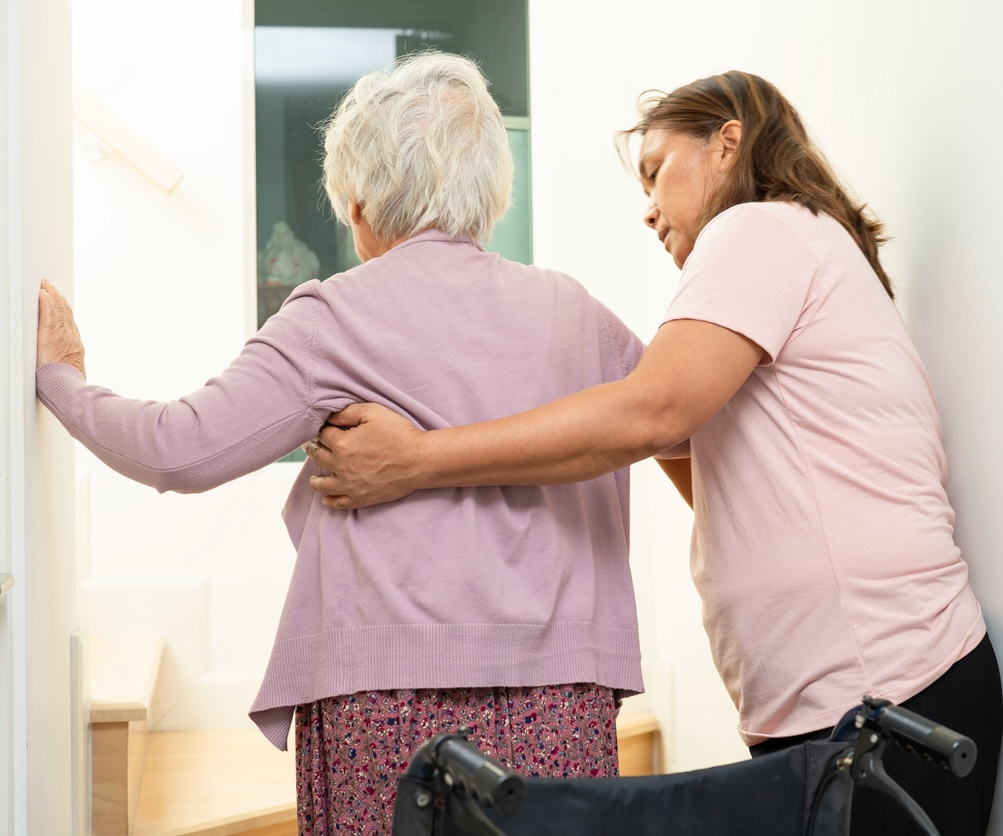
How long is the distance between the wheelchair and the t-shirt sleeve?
0.45 meters

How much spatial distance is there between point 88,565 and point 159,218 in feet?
2.99

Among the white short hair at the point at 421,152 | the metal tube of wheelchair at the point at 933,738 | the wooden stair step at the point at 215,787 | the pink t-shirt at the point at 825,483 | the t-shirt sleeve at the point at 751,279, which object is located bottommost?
the wooden stair step at the point at 215,787

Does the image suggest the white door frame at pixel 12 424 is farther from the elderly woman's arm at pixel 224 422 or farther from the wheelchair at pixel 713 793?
the wheelchair at pixel 713 793

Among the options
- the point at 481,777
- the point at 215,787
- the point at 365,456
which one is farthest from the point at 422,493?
the point at 215,787

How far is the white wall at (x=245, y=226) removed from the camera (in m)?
2.54

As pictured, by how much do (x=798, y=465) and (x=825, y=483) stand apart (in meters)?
0.04

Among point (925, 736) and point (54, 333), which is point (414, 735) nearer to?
point (925, 736)

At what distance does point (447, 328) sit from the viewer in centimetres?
128

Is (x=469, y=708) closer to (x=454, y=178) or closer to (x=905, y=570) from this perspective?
(x=905, y=570)

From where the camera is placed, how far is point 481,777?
2.54 ft

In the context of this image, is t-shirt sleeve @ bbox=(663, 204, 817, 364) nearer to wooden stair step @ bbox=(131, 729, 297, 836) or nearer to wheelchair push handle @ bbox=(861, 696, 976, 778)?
wheelchair push handle @ bbox=(861, 696, 976, 778)

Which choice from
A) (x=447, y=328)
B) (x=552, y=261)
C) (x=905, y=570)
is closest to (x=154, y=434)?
(x=447, y=328)

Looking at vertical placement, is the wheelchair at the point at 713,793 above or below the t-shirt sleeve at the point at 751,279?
below

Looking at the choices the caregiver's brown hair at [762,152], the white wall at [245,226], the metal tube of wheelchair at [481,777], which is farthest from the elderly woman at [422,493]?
the white wall at [245,226]
